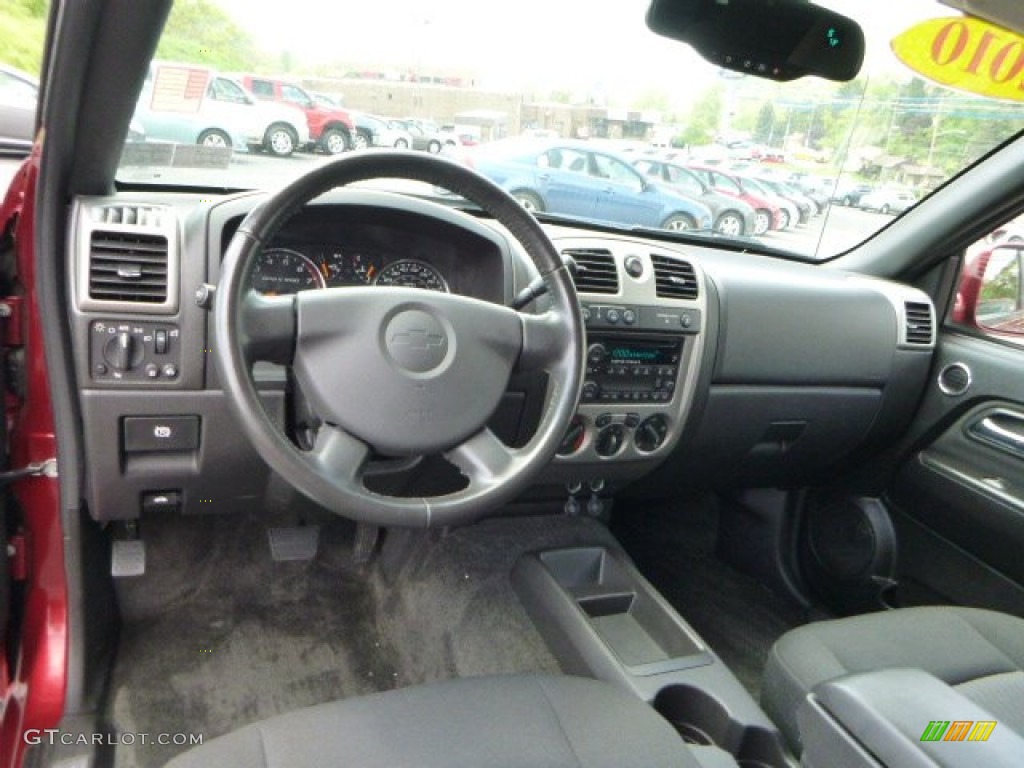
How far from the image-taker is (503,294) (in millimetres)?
1812

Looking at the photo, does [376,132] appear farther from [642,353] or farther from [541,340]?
[642,353]

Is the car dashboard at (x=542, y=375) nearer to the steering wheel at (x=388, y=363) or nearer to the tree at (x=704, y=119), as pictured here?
the steering wheel at (x=388, y=363)

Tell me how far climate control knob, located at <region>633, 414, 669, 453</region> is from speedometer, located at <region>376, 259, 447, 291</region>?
649mm

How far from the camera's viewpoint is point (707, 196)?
2.33 metres

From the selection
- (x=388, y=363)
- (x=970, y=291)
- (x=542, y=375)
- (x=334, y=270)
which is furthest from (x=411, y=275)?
(x=970, y=291)

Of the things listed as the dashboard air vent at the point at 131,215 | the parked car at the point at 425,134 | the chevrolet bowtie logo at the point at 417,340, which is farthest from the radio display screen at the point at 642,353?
the dashboard air vent at the point at 131,215

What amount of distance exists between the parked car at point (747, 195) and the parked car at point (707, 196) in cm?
1

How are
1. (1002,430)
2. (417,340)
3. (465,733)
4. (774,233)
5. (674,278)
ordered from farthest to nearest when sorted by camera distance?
(774,233), (1002,430), (674,278), (417,340), (465,733)

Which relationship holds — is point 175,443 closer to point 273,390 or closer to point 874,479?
point 273,390

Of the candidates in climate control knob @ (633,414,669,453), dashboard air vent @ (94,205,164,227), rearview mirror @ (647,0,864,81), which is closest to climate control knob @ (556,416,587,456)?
climate control knob @ (633,414,669,453)

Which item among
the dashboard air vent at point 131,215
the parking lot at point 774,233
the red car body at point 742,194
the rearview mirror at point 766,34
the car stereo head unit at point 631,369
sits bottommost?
the car stereo head unit at point 631,369

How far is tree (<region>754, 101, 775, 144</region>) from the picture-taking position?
83.0 inches

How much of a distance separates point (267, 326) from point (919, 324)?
6.49ft

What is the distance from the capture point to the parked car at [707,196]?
7.21 ft
